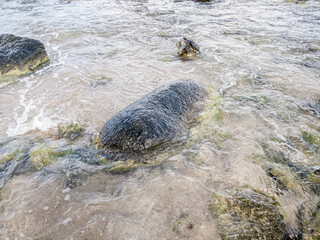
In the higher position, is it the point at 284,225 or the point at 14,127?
the point at 284,225

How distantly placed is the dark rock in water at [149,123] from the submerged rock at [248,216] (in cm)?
129

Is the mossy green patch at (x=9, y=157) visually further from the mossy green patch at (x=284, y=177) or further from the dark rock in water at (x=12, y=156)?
the mossy green patch at (x=284, y=177)

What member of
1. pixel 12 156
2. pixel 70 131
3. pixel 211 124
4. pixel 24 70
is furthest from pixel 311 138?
pixel 24 70

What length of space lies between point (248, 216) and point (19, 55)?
7.11 meters

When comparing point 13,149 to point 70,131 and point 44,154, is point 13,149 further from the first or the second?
point 70,131

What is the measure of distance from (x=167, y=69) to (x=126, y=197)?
13.9ft

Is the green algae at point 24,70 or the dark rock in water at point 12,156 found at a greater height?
the dark rock in water at point 12,156

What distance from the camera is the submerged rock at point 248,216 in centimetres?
230

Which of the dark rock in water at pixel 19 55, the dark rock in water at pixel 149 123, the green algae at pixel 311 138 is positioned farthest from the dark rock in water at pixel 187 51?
the dark rock in water at pixel 19 55

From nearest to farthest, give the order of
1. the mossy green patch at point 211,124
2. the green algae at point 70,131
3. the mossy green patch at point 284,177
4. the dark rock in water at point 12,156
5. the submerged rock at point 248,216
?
the submerged rock at point 248,216 < the mossy green patch at point 284,177 < the dark rock in water at point 12,156 < the mossy green patch at point 211,124 < the green algae at point 70,131

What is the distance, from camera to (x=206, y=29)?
8.98 m

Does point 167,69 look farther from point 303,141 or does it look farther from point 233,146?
point 303,141

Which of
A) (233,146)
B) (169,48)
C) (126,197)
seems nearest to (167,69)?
(169,48)

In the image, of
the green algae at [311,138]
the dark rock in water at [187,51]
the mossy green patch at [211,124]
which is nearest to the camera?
the green algae at [311,138]
